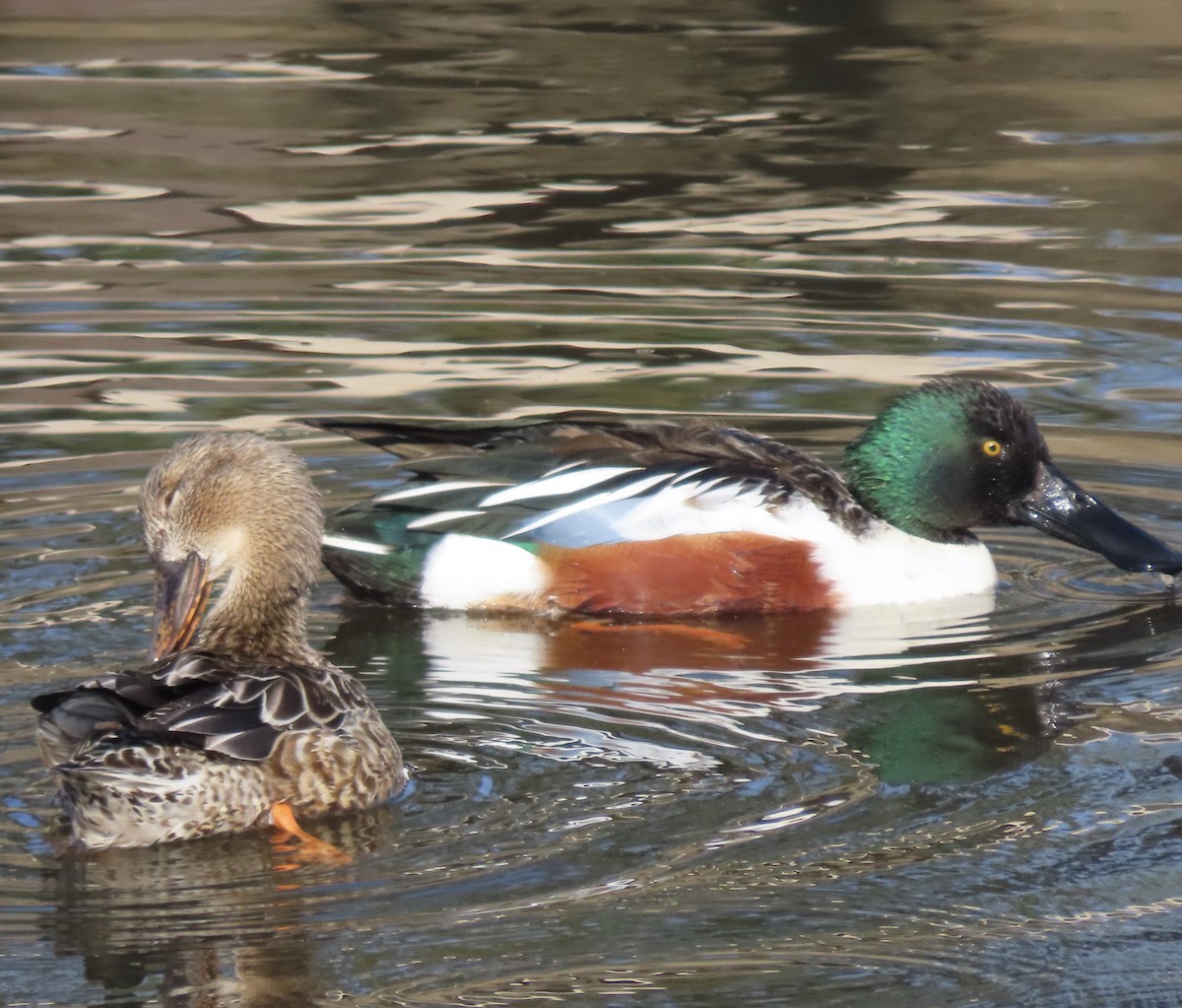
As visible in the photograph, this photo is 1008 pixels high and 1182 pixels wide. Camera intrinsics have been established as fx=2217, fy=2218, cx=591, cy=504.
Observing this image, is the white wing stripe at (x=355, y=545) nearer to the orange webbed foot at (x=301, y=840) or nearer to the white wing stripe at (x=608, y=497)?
the white wing stripe at (x=608, y=497)

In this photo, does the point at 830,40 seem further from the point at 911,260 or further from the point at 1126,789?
the point at 1126,789

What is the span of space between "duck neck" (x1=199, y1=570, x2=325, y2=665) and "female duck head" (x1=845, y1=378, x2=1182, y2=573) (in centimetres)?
282

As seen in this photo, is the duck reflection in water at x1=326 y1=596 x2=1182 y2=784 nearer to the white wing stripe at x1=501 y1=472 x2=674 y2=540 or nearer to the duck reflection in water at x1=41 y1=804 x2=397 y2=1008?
the white wing stripe at x1=501 y1=472 x2=674 y2=540

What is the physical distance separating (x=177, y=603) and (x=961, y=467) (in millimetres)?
3280

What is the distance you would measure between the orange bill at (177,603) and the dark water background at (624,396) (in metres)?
0.52

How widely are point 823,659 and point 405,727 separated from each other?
1.59 m

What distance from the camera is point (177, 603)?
624 centimetres

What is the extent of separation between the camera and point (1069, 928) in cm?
501

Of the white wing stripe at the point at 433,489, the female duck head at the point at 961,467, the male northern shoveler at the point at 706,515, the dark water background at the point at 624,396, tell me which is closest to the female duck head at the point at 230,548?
the dark water background at the point at 624,396

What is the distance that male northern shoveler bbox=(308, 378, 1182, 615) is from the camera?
316 inches

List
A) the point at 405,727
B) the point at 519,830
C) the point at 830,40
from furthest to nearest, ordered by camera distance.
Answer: the point at 830,40, the point at 405,727, the point at 519,830

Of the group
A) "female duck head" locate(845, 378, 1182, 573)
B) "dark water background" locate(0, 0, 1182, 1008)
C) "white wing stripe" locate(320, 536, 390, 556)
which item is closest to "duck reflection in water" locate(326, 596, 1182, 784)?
"dark water background" locate(0, 0, 1182, 1008)

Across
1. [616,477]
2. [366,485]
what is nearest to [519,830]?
[616,477]

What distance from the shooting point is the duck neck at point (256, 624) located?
617cm
